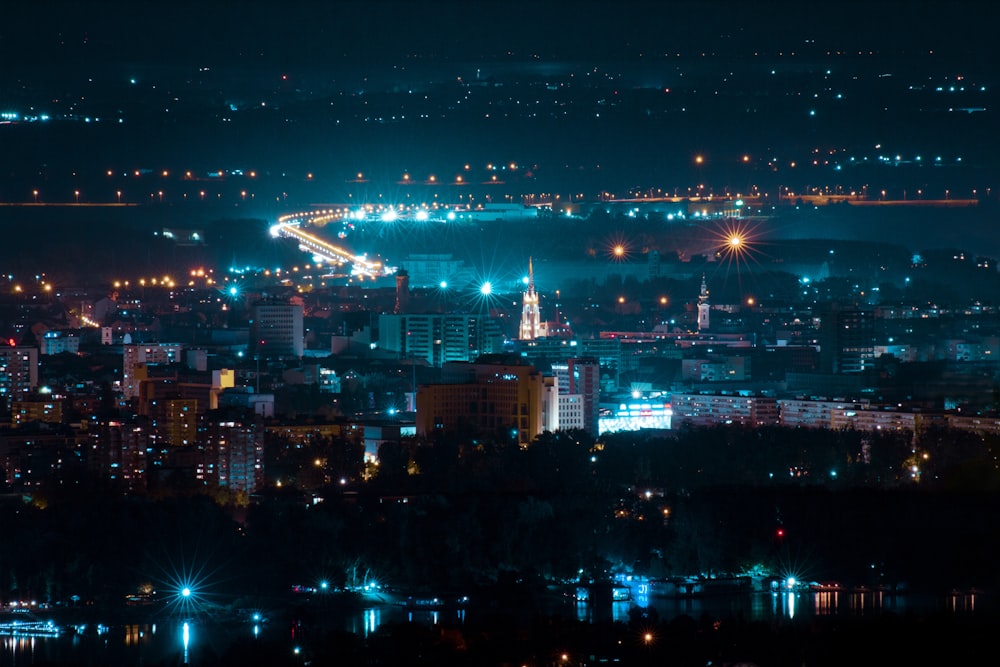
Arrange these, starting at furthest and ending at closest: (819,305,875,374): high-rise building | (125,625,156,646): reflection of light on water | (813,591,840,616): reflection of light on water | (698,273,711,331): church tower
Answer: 1. (698,273,711,331): church tower
2. (819,305,875,374): high-rise building
3. (813,591,840,616): reflection of light on water
4. (125,625,156,646): reflection of light on water

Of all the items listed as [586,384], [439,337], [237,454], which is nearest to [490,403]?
[586,384]

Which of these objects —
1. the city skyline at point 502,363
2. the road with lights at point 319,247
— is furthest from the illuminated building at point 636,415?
the road with lights at point 319,247

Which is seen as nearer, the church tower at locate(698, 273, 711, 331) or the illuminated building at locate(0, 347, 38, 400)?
the illuminated building at locate(0, 347, 38, 400)

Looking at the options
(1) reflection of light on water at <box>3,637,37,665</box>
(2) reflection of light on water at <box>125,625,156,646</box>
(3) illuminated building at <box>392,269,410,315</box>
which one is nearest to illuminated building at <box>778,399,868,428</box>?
(2) reflection of light on water at <box>125,625,156,646</box>

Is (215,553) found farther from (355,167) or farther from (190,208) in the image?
(355,167)

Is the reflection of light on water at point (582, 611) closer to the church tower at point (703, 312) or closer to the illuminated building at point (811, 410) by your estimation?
the illuminated building at point (811, 410)

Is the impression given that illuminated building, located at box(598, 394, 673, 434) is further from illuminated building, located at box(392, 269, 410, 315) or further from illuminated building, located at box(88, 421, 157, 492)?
illuminated building, located at box(392, 269, 410, 315)

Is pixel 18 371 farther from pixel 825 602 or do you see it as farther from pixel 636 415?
pixel 825 602
